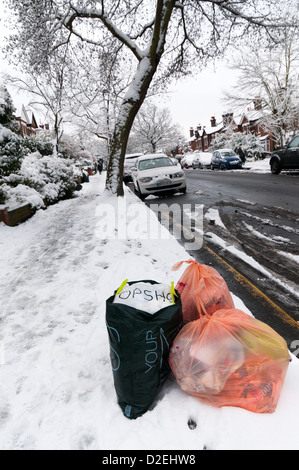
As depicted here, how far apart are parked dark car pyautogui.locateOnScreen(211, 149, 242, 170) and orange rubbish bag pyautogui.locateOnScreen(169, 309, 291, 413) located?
22738mm

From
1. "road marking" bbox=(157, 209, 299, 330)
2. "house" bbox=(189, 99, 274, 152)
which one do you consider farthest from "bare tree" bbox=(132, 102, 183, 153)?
"road marking" bbox=(157, 209, 299, 330)

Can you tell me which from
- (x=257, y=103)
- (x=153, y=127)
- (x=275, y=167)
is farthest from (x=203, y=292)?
(x=153, y=127)

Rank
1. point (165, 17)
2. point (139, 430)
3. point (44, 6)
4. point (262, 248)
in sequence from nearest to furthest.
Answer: point (139, 430) < point (262, 248) < point (44, 6) < point (165, 17)

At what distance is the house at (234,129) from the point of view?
107 feet

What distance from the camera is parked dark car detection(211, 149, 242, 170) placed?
22.9 m

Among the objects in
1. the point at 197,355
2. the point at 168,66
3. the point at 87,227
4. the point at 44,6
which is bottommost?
the point at 87,227

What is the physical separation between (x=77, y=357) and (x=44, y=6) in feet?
32.8

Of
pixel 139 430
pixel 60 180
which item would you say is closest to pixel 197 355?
pixel 139 430

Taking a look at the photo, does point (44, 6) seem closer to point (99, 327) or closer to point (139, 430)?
point (99, 327)

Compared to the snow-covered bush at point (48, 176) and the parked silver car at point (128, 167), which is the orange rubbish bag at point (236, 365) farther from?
the parked silver car at point (128, 167)

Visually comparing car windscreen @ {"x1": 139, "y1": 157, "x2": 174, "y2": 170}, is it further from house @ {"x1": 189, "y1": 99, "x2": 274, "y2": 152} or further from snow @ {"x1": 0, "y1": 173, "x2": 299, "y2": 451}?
house @ {"x1": 189, "y1": 99, "x2": 274, "y2": 152}

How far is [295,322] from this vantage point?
2.68 meters

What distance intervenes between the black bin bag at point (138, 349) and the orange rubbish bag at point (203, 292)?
1.22ft
